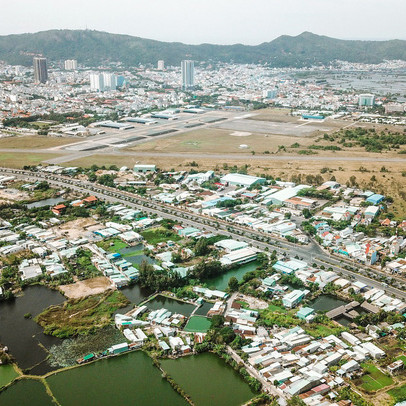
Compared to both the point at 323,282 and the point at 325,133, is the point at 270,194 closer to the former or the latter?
the point at 323,282

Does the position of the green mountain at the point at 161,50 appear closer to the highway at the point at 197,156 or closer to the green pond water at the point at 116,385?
the highway at the point at 197,156

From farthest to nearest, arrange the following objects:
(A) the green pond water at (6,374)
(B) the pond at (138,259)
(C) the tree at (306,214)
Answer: (C) the tree at (306,214), (B) the pond at (138,259), (A) the green pond water at (6,374)

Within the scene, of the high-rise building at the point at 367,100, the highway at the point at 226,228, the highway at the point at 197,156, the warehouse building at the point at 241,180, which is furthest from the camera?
the high-rise building at the point at 367,100

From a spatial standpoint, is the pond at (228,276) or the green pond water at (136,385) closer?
the green pond water at (136,385)

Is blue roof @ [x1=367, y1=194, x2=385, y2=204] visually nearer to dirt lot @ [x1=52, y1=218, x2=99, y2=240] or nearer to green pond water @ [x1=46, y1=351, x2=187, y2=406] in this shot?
dirt lot @ [x1=52, y1=218, x2=99, y2=240]

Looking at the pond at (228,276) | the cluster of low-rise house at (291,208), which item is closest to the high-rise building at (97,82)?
the cluster of low-rise house at (291,208)

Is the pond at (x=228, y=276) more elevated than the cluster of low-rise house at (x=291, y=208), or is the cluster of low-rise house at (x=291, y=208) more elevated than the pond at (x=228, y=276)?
the cluster of low-rise house at (x=291, y=208)

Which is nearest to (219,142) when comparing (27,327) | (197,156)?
(197,156)
